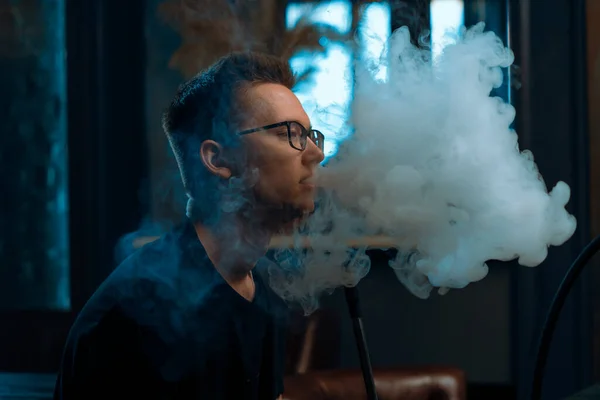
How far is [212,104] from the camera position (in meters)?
0.91

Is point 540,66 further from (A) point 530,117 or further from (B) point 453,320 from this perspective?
(B) point 453,320

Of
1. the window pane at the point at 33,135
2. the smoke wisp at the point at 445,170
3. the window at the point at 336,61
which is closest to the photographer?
the smoke wisp at the point at 445,170

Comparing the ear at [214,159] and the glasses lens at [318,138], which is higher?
the glasses lens at [318,138]

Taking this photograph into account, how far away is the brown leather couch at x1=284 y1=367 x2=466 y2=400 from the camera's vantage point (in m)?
1.28

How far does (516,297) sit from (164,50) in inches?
57.4

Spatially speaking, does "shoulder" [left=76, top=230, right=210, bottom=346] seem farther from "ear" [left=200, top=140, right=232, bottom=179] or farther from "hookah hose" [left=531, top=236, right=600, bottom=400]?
"hookah hose" [left=531, top=236, right=600, bottom=400]

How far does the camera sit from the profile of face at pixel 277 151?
88 centimetres

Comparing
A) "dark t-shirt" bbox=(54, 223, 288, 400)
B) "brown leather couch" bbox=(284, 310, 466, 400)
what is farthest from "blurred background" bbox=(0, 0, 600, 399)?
"dark t-shirt" bbox=(54, 223, 288, 400)

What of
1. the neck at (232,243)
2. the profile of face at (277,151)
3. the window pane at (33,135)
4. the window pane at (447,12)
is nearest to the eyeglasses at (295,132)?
the profile of face at (277,151)

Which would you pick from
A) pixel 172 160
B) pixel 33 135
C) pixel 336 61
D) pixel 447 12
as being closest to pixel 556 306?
pixel 336 61

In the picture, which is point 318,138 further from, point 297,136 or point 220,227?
point 220,227

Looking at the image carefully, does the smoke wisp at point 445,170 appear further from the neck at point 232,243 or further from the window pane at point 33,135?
the window pane at point 33,135

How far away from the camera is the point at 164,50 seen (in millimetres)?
2365

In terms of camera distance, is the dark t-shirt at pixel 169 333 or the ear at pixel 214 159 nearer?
the dark t-shirt at pixel 169 333
